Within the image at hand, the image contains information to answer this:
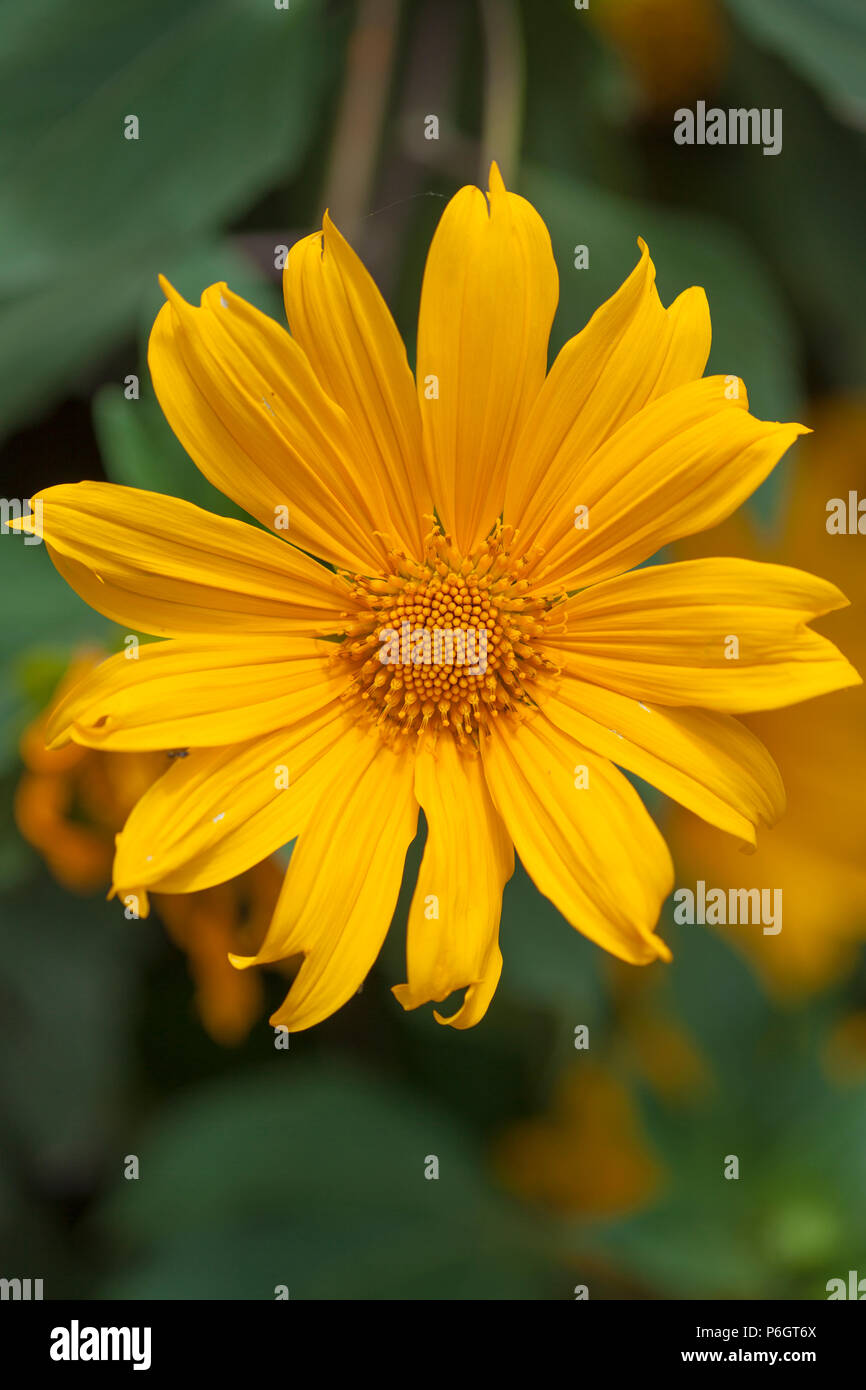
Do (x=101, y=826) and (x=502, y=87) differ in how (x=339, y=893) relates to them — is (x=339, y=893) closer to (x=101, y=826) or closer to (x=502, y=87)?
(x=101, y=826)

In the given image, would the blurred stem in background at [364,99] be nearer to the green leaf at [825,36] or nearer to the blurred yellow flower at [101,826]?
the green leaf at [825,36]

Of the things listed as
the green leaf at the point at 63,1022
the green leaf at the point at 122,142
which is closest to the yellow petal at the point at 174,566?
the green leaf at the point at 122,142

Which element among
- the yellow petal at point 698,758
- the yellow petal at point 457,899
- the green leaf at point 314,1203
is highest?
the yellow petal at point 698,758

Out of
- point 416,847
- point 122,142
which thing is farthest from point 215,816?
point 122,142

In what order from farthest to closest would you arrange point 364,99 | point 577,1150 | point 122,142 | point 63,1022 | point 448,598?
1. point 577,1150
2. point 63,1022
3. point 364,99
4. point 122,142
5. point 448,598

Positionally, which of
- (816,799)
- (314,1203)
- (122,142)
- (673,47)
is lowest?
(314,1203)
